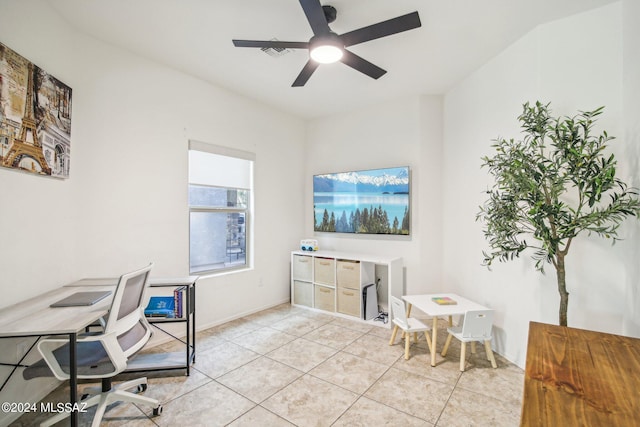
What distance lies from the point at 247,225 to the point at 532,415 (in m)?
3.63

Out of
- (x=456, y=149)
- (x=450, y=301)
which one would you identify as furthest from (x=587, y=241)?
(x=456, y=149)

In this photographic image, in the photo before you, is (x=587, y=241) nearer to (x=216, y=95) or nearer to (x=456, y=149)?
(x=456, y=149)

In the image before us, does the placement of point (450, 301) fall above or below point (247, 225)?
below

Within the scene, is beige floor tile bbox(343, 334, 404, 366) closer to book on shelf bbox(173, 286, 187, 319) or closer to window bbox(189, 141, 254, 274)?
book on shelf bbox(173, 286, 187, 319)

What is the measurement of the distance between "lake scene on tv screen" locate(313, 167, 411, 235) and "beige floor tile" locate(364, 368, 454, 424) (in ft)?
6.16

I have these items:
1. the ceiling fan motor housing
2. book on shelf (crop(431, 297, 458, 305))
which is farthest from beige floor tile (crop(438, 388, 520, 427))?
the ceiling fan motor housing

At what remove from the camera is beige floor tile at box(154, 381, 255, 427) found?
75.5 inches

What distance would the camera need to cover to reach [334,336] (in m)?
3.28

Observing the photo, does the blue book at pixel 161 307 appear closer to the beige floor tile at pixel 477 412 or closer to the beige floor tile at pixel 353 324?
the beige floor tile at pixel 353 324

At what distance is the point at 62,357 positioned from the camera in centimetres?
176

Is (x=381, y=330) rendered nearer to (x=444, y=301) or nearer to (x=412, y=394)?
(x=444, y=301)

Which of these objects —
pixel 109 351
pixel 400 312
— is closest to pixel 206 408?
pixel 109 351

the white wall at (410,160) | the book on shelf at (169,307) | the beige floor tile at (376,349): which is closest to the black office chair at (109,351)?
the book on shelf at (169,307)

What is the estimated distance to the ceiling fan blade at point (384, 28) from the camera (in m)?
1.84
